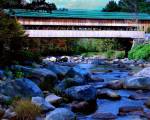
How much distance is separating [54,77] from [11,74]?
6.72ft

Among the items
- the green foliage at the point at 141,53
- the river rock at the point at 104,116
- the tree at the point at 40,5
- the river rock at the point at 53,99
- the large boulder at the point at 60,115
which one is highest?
the tree at the point at 40,5

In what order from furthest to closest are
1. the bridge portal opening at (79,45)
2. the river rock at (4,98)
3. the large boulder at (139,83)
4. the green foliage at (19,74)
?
1. the bridge portal opening at (79,45)
2. the large boulder at (139,83)
3. the green foliage at (19,74)
4. the river rock at (4,98)

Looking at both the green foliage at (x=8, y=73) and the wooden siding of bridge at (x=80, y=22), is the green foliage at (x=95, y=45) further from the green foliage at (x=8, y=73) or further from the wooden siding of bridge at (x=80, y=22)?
the green foliage at (x=8, y=73)

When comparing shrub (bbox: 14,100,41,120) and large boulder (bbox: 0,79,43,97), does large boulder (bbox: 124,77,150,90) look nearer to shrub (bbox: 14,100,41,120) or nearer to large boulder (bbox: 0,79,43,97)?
large boulder (bbox: 0,79,43,97)

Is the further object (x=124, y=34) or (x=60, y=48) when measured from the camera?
(x=60, y=48)

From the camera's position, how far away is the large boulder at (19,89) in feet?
39.3

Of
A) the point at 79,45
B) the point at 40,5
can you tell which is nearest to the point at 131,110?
the point at 40,5

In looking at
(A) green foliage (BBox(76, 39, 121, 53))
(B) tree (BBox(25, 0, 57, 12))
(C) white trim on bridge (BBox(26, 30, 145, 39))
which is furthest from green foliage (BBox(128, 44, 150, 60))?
(B) tree (BBox(25, 0, 57, 12))

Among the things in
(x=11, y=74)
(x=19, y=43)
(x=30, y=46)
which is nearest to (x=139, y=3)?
(x=30, y=46)

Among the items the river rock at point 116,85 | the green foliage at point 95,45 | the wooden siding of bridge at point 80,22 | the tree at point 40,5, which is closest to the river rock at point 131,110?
the river rock at point 116,85

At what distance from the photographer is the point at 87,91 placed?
42.3 feet

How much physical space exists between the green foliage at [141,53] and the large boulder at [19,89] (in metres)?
24.2

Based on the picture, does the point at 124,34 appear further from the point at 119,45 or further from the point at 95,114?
the point at 95,114

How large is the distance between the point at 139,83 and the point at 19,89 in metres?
5.66
